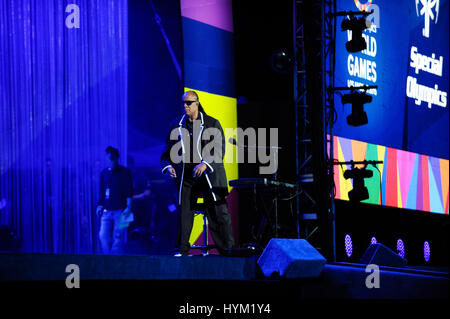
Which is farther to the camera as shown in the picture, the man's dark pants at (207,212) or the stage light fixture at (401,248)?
the stage light fixture at (401,248)

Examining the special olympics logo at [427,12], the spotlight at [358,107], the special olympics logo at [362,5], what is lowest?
the spotlight at [358,107]

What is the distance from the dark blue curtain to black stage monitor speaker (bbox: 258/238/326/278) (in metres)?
4.86

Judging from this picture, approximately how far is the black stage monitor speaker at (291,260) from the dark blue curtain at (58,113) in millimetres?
4860

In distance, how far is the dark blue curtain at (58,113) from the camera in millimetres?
8602

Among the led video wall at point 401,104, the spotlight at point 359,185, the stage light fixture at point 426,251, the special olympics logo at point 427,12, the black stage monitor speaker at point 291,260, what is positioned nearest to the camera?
the black stage monitor speaker at point 291,260

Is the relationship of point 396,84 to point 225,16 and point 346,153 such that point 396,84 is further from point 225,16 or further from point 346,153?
point 225,16

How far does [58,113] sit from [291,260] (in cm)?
561

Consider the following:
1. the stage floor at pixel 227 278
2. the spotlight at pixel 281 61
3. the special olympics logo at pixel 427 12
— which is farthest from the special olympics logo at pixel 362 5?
the stage floor at pixel 227 278

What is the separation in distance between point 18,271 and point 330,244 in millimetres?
4950

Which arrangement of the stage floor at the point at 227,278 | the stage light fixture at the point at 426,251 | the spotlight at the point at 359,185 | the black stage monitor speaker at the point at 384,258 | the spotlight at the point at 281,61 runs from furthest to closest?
the stage light fixture at the point at 426,251 → the spotlight at the point at 281,61 → the spotlight at the point at 359,185 → the black stage monitor speaker at the point at 384,258 → the stage floor at the point at 227,278

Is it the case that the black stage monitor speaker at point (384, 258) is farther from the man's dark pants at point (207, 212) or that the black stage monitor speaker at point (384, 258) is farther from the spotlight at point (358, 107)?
the spotlight at point (358, 107)

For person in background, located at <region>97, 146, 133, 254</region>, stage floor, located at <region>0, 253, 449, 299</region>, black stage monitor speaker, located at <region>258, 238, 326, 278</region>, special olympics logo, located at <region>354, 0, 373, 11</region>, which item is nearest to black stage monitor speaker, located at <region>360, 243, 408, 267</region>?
stage floor, located at <region>0, 253, 449, 299</region>
